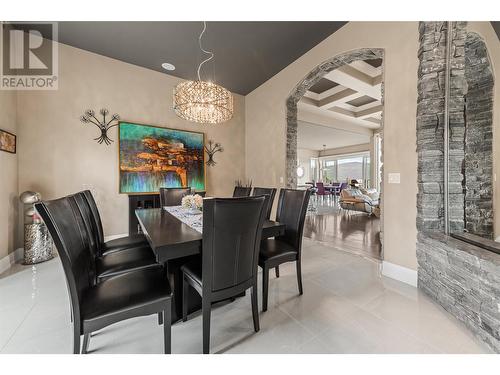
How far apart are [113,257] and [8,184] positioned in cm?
216

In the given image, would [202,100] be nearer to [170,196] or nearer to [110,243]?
[170,196]

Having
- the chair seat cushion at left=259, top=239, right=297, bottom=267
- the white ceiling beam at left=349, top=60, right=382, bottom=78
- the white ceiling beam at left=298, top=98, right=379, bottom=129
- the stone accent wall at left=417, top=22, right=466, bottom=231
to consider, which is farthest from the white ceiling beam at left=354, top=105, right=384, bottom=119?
the chair seat cushion at left=259, top=239, right=297, bottom=267

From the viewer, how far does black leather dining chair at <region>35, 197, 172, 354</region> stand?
965mm

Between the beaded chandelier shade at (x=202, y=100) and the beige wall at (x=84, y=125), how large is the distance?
1.48 metres

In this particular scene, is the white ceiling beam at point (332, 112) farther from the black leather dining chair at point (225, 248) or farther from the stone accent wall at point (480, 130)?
the black leather dining chair at point (225, 248)

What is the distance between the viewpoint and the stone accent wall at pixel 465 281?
131 cm

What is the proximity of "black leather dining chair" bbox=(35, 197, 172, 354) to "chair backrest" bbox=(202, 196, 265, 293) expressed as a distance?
0.29m

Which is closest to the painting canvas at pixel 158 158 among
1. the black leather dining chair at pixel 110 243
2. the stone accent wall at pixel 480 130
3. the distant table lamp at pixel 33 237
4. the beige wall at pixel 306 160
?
the distant table lamp at pixel 33 237

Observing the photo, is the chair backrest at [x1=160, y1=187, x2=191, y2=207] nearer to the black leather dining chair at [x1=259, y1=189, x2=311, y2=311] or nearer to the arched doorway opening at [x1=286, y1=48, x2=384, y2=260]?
the black leather dining chair at [x1=259, y1=189, x2=311, y2=311]

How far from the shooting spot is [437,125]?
1.92m

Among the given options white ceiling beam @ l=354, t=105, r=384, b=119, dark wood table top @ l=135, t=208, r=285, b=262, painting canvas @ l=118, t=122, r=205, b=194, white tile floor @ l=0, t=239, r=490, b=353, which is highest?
white ceiling beam @ l=354, t=105, r=384, b=119

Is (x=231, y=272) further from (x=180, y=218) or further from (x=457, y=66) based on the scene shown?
(x=457, y=66)

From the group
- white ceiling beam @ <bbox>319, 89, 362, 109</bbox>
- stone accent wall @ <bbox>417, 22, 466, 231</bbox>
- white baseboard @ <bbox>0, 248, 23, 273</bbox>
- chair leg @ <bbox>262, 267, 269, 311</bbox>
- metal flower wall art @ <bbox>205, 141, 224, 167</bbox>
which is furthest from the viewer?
white ceiling beam @ <bbox>319, 89, 362, 109</bbox>
